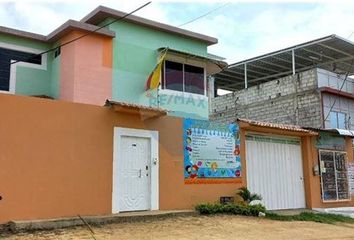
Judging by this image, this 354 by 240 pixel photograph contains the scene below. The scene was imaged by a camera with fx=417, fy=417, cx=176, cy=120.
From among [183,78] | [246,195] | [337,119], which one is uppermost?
[183,78]

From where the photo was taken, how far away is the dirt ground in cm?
817

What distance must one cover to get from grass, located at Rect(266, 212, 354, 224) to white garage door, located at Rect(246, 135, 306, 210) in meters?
1.25

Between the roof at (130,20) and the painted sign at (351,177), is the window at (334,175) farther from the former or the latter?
the roof at (130,20)

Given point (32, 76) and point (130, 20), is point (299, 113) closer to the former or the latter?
point (130, 20)

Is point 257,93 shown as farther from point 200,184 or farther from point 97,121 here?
point 97,121

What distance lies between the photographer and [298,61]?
24.1 m

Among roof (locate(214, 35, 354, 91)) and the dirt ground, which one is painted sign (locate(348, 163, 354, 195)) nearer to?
the dirt ground

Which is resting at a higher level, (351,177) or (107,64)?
(107,64)

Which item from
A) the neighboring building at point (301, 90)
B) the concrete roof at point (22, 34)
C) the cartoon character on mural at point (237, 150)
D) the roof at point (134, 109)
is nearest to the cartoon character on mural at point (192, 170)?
the cartoon character on mural at point (237, 150)

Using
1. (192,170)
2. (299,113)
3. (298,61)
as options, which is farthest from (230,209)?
(298,61)

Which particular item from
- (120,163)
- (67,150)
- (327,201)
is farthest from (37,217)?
(327,201)

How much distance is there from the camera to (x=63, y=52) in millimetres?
16219

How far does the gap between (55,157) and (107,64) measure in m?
7.41

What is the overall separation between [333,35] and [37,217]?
16662 millimetres
